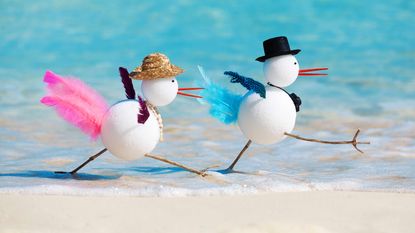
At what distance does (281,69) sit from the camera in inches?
193

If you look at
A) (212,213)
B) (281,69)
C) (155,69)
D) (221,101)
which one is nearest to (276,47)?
(281,69)

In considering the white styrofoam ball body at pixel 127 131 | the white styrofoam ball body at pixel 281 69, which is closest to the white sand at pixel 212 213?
the white styrofoam ball body at pixel 127 131

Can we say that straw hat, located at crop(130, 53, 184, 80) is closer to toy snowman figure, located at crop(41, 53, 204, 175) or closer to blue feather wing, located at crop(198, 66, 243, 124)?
toy snowman figure, located at crop(41, 53, 204, 175)

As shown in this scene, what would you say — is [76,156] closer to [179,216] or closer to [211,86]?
[211,86]

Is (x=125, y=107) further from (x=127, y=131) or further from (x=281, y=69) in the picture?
(x=281, y=69)

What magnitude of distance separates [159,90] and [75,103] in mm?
509

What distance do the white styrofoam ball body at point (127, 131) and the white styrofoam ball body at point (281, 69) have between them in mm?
763

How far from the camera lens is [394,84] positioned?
9.88m

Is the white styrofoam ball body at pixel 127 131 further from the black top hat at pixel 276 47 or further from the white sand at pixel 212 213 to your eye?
the black top hat at pixel 276 47

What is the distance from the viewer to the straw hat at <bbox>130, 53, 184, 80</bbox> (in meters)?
4.70

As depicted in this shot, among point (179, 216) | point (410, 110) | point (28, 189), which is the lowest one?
point (410, 110)

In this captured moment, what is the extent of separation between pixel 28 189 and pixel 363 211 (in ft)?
6.04

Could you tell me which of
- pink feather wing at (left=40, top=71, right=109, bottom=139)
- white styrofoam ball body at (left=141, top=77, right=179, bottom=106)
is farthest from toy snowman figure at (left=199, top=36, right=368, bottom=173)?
pink feather wing at (left=40, top=71, right=109, bottom=139)

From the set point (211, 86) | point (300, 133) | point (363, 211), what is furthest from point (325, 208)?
point (300, 133)
